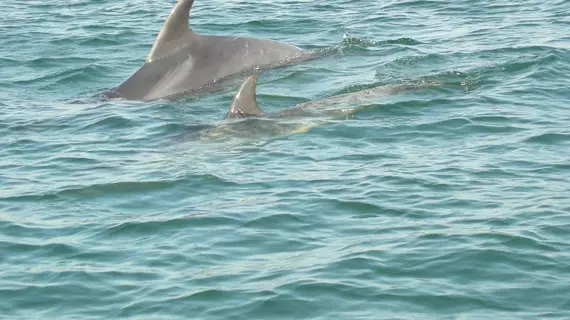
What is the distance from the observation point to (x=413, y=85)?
14656 millimetres

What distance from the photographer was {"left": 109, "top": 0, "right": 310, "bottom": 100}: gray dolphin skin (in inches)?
594

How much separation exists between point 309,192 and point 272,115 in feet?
9.73

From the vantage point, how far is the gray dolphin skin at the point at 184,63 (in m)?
15.1

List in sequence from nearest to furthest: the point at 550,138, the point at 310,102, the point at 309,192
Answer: the point at 309,192 < the point at 550,138 < the point at 310,102

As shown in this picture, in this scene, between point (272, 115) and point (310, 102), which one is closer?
point (272, 115)

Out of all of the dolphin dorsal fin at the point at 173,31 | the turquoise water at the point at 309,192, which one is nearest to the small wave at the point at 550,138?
the turquoise water at the point at 309,192

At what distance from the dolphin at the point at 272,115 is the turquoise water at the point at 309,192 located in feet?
0.60

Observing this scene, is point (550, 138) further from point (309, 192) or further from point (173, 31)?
point (173, 31)

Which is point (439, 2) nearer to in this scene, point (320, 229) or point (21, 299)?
point (320, 229)

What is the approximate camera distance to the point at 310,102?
14.1 m

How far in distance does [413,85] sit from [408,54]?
2523 mm

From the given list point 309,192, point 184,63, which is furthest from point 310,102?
point 309,192

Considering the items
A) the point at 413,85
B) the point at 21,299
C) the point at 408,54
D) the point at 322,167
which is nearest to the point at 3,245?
the point at 21,299

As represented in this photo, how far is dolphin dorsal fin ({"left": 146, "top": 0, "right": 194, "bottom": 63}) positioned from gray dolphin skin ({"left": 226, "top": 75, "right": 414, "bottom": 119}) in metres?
2.26
